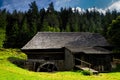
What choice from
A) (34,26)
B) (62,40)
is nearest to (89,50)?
(62,40)

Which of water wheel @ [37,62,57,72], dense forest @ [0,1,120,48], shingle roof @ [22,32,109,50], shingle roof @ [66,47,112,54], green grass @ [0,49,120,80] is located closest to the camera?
green grass @ [0,49,120,80]

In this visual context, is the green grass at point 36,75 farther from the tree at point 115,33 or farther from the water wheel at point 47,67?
the tree at point 115,33

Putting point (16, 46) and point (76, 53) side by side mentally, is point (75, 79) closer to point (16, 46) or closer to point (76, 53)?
point (76, 53)

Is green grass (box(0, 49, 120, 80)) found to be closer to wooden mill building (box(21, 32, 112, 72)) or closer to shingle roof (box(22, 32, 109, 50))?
wooden mill building (box(21, 32, 112, 72))

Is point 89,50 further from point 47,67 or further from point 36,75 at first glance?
point 36,75

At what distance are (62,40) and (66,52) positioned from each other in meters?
5.21

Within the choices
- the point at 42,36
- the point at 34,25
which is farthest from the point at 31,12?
the point at 42,36

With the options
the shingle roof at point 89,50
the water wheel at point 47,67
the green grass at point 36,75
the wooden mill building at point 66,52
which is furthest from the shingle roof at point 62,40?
the green grass at point 36,75

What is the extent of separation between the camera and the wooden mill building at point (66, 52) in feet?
167

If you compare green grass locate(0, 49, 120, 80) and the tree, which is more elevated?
the tree

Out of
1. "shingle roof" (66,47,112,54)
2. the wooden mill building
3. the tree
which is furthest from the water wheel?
the tree

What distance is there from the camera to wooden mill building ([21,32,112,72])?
167 feet

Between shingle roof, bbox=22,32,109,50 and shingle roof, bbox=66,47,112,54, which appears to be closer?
shingle roof, bbox=66,47,112,54

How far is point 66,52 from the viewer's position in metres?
52.3
